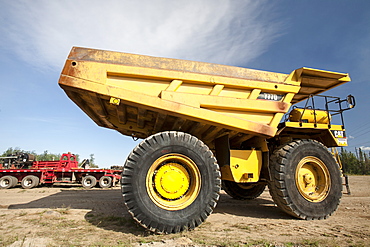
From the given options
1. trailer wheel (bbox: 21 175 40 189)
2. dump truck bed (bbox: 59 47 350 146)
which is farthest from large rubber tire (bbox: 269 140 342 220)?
trailer wheel (bbox: 21 175 40 189)

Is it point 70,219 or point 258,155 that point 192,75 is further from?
point 70,219

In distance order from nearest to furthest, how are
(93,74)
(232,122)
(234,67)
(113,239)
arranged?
(113,239)
(93,74)
(232,122)
(234,67)

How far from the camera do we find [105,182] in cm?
1352

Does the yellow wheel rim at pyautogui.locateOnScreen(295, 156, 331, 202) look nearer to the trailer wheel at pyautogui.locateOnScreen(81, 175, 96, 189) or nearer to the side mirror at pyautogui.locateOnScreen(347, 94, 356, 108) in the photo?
the side mirror at pyautogui.locateOnScreen(347, 94, 356, 108)

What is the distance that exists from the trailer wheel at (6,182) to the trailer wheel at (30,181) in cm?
62

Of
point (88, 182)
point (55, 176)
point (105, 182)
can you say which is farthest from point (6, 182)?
point (105, 182)

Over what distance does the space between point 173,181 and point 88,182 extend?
38.6ft

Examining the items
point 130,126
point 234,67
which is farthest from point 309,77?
point 130,126

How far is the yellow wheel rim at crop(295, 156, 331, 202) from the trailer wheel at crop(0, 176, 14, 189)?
597 inches

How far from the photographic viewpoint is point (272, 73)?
4340 mm

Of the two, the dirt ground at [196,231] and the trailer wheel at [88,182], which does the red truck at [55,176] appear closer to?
the trailer wheel at [88,182]

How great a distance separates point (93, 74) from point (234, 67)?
2511 millimetres

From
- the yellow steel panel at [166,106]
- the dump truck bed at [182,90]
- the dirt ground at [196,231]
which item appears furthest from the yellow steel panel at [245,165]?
the dirt ground at [196,231]

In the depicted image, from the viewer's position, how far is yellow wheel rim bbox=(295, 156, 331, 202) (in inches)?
168
